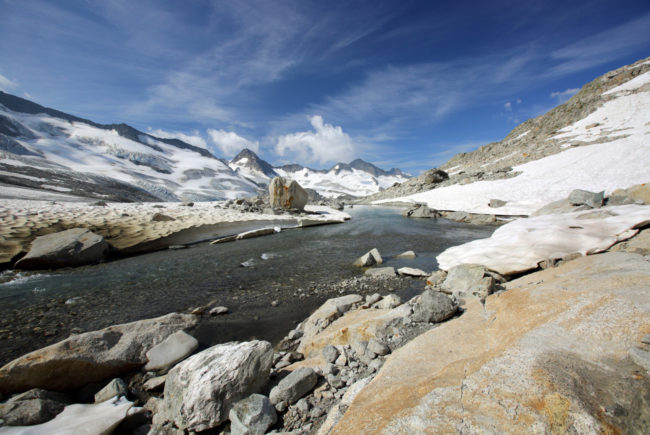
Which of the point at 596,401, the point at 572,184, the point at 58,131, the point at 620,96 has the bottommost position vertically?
the point at 596,401

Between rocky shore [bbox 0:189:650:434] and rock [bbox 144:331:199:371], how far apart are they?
25 millimetres

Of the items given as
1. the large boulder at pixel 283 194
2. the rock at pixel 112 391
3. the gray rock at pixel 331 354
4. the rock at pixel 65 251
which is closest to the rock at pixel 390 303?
the gray rock at pixel 331 354

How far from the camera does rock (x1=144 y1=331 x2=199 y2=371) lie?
4703mm

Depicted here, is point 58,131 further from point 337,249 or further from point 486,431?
point 486,431

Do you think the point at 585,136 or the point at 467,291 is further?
the point at 585,136

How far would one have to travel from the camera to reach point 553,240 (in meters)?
7.98

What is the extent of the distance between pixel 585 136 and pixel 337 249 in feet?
165

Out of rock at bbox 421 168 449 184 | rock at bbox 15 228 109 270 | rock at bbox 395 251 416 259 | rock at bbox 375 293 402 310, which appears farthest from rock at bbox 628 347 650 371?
rock at bbox 421 168 449 184

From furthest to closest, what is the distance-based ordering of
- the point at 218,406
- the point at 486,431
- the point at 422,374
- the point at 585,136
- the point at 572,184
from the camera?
the point at 585,136 → the point at 572,184 → the point at 218,406 → the point at 422,374 → the point at 486,431

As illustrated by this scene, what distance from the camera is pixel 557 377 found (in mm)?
2049

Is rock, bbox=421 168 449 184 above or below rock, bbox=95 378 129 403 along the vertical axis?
above

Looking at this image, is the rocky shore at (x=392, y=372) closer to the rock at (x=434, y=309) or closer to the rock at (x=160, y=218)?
the rock at (x=434, y=309)

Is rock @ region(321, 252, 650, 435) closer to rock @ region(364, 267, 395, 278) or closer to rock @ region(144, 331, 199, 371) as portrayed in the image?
rock @ region(144, 331, 199, 371)

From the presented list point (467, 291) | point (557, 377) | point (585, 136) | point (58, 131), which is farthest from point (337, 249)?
point (58, 131)
